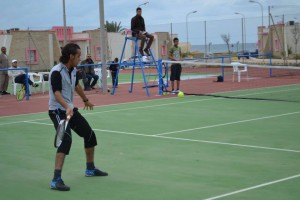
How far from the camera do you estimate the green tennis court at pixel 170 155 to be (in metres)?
7.43

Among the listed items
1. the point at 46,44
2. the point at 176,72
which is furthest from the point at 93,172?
the point at 46,44

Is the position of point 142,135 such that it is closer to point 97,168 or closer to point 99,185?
point 97,168

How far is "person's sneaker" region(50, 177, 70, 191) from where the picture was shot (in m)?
7.51

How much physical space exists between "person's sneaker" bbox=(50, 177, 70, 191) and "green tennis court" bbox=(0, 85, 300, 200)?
8cm

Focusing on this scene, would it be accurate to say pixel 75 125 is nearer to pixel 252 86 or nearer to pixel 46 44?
pixel 252 86

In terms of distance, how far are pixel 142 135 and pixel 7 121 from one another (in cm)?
482

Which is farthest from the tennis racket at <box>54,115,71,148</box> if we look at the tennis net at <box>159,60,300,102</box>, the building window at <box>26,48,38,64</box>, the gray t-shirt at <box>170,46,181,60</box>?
the building window at <box>26,48,38,64</box>

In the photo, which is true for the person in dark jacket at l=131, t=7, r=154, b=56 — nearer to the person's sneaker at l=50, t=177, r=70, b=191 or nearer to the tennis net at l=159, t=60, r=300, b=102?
the tennis net at l=159, t=60, r=300, b=102

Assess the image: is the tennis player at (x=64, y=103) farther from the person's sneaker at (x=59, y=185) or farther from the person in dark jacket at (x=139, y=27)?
the person in dark jacket at (x=139, y=27)

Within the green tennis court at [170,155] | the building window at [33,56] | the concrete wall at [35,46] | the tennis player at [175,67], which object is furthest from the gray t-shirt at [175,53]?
the building window at [33,56]

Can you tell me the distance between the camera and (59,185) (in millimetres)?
7520

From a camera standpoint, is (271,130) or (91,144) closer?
(91,144)

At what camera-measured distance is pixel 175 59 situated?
22.0 meters

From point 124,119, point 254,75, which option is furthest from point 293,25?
point 124,119
